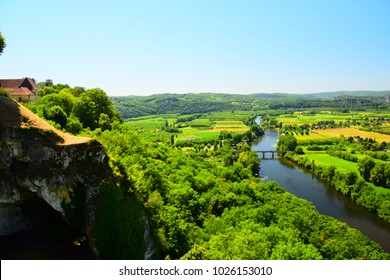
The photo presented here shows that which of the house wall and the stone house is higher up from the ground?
the stone house

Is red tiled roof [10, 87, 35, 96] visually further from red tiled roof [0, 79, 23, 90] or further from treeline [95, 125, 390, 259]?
treeline [95, 125, 390, 259]

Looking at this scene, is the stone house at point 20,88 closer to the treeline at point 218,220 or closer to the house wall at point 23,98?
the house wall at point 23,98

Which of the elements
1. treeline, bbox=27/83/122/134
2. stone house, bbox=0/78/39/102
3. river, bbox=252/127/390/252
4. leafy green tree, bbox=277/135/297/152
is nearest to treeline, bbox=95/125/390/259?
treeline, bbox=27/83/122/134

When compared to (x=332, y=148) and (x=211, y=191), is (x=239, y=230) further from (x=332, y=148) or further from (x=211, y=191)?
(x=332, y=148)

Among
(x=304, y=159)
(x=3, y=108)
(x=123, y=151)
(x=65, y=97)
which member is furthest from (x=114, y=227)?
(x=304, y=159)

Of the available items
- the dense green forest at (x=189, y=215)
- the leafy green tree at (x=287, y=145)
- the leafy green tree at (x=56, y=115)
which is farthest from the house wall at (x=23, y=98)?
the leafy green tree at (x=287, y=145)
